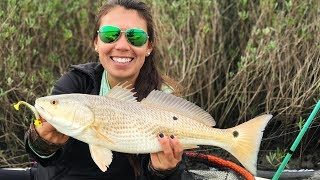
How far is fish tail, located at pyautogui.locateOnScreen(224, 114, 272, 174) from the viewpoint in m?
2.12

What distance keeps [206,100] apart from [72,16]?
5.05ft

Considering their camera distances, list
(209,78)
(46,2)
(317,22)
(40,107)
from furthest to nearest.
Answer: (46,2), (209,78), (317,22), (40,107)

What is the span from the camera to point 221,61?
4488 mm

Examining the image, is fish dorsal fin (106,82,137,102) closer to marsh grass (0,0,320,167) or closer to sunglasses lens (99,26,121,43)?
sunglasses lens (99,26,121,43)

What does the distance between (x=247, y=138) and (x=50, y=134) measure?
2.62ft

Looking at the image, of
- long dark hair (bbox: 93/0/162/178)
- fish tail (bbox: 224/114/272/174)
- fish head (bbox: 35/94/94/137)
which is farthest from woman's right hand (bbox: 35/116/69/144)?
fish tail (bbox: 224/114/272/174)

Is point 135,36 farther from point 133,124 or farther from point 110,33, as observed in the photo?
point 133,124

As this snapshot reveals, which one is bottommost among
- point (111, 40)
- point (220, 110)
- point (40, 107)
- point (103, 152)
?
point (220, 110)

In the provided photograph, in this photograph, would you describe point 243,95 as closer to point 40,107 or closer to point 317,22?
point 317,22

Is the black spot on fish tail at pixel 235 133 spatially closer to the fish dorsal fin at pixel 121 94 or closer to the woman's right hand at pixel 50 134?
the fish dorsal fin at pixel 121 94

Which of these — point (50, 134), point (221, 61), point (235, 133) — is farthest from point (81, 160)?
point (221, 61)

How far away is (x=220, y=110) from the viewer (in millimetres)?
4477

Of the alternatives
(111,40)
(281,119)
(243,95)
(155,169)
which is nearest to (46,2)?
(243,95)

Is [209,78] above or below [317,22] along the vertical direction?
below
